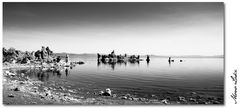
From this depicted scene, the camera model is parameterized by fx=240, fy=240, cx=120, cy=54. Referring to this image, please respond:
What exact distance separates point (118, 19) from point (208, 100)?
3805 millimetres

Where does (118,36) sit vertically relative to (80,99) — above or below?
above

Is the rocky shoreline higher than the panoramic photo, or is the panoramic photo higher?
→ the panoramic photo

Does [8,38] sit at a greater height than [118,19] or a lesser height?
lesser

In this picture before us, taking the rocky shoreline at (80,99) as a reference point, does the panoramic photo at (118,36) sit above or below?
above

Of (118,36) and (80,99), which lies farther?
(118,36)

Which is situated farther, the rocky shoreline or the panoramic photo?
the panoramic photo

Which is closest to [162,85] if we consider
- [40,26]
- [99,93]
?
[99,93]

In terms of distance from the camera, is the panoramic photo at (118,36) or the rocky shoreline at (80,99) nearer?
the rocky shoreline at (80,99)
